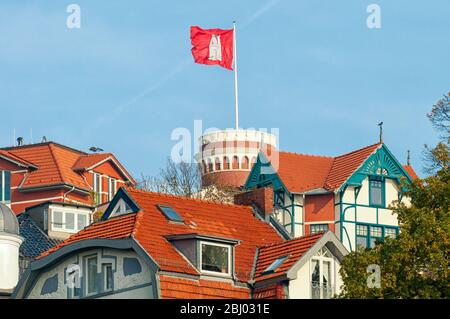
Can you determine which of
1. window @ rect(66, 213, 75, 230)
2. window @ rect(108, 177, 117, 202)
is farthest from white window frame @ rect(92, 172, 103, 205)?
window @ rect(66, 213, 75, 230)

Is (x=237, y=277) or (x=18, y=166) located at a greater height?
(x=18, y=166)

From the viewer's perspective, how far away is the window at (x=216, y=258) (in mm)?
46562

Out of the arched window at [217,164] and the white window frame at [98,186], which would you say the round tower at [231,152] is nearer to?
the arched window at [217,164]

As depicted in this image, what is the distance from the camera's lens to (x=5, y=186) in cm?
8594

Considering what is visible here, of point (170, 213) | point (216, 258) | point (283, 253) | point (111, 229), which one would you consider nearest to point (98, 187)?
point (170, 213)

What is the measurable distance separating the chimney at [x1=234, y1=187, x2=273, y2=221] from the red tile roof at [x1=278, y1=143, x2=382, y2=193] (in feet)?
75.6

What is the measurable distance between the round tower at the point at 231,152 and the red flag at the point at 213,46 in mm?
12446

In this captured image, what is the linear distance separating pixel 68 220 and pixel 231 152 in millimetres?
31536

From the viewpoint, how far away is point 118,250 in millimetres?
46438

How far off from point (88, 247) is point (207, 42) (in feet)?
135
